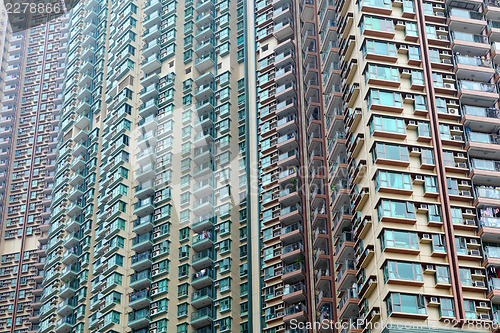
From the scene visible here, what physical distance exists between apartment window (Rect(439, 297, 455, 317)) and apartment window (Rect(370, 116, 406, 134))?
38.1 ft

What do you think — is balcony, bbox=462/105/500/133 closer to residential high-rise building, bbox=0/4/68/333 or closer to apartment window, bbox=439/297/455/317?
apartment window, bbox=439/297/455/317

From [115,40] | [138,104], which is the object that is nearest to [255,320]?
[138,104]

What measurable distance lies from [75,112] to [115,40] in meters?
Result: 9.70

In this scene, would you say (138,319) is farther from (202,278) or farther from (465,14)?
(465,14)

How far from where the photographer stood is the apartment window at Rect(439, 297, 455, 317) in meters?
46.1

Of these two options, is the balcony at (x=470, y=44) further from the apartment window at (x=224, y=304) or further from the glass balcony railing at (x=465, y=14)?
the apartment window at (x=224, y=304)

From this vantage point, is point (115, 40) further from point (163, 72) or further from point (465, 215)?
point (465, 215)

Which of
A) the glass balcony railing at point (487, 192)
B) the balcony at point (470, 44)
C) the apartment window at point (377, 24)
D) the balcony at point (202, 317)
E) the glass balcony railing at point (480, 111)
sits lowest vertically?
the balcony at point (202, 317)

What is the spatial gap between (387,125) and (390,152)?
6.75 ft

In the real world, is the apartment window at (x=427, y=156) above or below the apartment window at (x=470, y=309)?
above

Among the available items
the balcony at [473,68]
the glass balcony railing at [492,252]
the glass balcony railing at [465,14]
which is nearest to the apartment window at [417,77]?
the balcony at [473,68]

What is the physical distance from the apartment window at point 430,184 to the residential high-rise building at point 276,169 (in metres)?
0.18

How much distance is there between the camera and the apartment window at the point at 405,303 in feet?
151

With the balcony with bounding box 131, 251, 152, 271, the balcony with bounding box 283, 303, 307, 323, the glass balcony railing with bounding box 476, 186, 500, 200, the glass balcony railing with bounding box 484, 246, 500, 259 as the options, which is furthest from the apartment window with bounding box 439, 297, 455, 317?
the balcony with bounding box 131, 251, 152, 271
